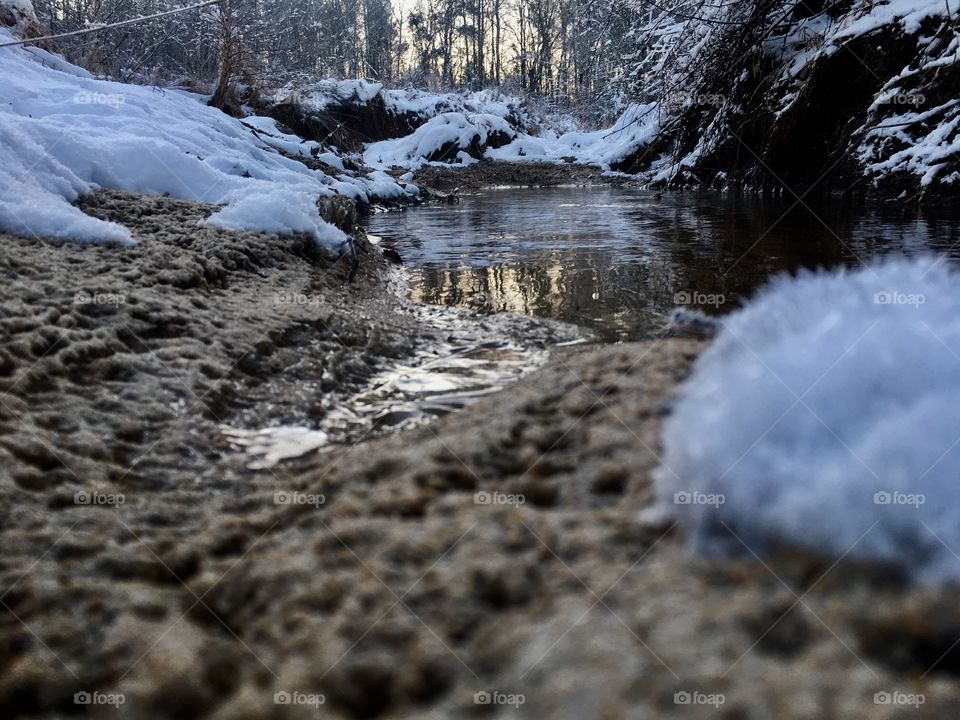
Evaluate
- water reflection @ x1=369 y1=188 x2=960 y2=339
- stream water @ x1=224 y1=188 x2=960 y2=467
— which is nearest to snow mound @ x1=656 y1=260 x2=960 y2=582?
stream water @ x1=224 y1=188 x2=960 y2=467

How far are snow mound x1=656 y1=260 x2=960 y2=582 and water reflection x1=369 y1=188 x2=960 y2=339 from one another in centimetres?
134

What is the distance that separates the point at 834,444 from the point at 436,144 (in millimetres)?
17332

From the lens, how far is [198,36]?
47.4ft

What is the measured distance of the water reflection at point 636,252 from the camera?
335 centimetres

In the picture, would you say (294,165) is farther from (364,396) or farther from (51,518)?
(51,518)

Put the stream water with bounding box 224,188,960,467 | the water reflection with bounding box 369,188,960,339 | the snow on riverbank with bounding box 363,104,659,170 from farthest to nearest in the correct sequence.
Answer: the snow on riverbank with bounding box 363,104,659,170, the water reflection with bounding box 369,188,960,339, the stream water with bounding box 224,188,960,467

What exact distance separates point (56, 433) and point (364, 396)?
2.84 feet

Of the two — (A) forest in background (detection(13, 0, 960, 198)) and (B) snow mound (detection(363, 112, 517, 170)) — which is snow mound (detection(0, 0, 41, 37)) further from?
(B) snow mound (detection(363, 112, 517, 170))

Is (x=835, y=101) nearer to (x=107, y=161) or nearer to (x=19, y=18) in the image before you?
(x=107, y=161)

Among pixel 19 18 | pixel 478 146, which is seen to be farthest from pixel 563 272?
pixel 478 146

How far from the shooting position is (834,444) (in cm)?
119

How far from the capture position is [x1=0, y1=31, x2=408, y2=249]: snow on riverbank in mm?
2779

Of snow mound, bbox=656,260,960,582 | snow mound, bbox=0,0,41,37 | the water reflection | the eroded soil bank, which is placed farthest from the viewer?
snow mound, bbox=0,0,41,37

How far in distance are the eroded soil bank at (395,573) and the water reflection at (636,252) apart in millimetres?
1426
